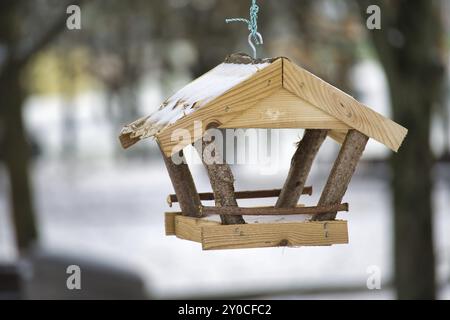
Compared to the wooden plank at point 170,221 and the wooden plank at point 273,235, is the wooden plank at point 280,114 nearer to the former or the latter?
the wooden plank at point 273,235

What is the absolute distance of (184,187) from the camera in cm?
350

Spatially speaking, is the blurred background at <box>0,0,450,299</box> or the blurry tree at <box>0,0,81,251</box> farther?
the blurry tree at <box>0,0,81,251</box>

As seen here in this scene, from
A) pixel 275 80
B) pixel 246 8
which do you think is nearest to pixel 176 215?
pixel 275 80

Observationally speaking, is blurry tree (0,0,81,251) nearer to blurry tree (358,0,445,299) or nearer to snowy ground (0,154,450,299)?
snowy ground (0,154,450,299)

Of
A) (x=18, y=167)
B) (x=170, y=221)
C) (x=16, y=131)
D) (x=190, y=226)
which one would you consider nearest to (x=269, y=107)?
(x=190, y=226)

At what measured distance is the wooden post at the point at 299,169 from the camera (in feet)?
12.0

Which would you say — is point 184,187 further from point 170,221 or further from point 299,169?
point 299,169

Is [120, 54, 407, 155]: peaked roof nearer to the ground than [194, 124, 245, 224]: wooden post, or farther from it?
farther from it

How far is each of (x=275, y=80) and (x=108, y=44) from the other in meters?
13.5

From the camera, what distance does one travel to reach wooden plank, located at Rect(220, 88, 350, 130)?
310cm

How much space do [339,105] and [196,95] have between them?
51 centimetres

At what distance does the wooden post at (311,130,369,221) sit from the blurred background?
0.42 metres

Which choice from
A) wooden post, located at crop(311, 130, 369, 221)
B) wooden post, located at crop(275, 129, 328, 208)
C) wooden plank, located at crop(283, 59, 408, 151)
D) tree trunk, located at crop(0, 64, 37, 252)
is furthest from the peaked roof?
tree trunk, located at crop(0, 64, 37, 252)

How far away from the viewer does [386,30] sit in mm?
7414
